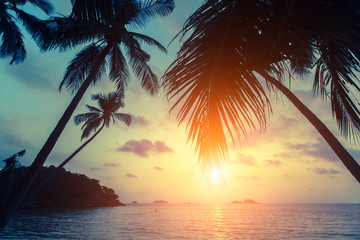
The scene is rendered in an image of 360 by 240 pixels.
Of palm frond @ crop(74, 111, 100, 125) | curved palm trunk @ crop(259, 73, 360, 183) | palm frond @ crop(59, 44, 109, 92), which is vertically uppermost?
palm frond @ crop(74, 111, 100, 125)

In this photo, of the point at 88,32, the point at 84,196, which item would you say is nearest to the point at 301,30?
the point at 88,32

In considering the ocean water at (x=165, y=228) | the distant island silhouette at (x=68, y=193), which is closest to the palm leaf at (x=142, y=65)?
the ocean water at (x=165, y=228)

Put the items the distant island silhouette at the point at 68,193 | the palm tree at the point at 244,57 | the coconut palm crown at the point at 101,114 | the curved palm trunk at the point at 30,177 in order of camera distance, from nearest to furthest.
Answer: the palm tree at the point at 244,57
the curved palm trunk at the point at 30,177
the coconut palm crown at the point at 101,114
the distant island silhouette at the point at 68,193

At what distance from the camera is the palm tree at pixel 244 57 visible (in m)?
1.33

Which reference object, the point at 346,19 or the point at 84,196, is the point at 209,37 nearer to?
the point at 346,19

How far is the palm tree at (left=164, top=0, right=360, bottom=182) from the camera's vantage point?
4.37ft

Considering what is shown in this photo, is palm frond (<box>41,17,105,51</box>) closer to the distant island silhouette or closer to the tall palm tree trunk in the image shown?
the tall palm tree trunk

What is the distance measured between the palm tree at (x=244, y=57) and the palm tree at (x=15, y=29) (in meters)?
8.91

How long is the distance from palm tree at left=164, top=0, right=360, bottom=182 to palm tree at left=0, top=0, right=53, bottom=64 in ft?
29.2

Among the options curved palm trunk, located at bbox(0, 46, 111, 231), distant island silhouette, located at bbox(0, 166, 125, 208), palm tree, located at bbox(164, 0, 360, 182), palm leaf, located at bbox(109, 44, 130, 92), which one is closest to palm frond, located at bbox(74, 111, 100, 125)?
palm leaf, located at bbox(109, 44, 130, 92)

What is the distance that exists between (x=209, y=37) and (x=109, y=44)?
823 cm

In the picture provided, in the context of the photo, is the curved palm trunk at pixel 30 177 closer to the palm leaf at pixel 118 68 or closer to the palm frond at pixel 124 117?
the palm leaf at pixel 118 68

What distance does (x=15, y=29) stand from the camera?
8797 millimetres

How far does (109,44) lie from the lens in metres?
8.80
